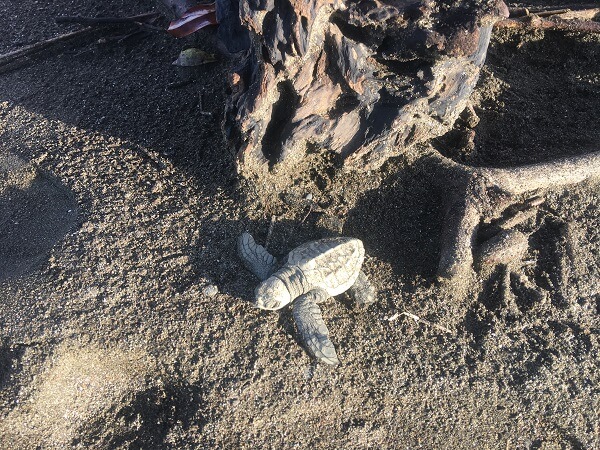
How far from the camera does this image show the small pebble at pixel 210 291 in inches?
94.0

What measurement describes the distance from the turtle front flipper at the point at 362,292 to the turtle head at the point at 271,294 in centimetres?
38

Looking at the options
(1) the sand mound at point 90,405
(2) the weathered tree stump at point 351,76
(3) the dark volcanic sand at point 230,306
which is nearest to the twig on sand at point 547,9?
(3) the dark volcanic sand at point 230,306

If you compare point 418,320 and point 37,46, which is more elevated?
point 37,46

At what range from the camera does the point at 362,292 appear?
8.03 feet

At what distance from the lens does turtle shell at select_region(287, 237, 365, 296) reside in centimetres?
237

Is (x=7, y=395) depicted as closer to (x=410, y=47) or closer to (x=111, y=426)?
(x=111, y=426)

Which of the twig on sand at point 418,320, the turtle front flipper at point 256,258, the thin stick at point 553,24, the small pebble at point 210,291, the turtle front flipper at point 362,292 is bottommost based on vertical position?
the twig on sand at point 418,320

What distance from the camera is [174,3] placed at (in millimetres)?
3297

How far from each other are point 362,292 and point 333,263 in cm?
25

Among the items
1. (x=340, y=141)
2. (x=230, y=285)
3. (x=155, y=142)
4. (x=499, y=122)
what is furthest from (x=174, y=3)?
(x=499, y=122)

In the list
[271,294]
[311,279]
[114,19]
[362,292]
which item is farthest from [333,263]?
[114,19]

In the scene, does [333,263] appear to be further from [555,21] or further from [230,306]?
[555,21]

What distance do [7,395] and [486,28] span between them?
2.87 m

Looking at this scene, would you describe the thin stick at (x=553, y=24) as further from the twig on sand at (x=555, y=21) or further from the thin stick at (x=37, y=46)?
the thin stick at (x=37, y=46)
